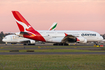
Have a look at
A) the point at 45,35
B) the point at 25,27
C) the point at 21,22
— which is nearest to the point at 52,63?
the point at 45,35

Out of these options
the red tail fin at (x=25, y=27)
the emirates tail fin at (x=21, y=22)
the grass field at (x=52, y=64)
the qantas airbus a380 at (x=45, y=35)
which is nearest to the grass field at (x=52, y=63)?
the grass field at (x=52, y=64)

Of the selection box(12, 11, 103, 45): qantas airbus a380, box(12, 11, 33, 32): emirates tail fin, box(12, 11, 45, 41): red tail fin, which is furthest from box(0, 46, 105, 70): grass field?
box(12, 11, 33, 32): emirates tail fin

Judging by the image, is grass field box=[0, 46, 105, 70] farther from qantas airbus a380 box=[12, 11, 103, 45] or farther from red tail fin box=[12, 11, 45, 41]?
red tail fin box=[12, 11, 45, 41]

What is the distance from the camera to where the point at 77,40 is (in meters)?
63.7

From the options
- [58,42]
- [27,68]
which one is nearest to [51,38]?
[58,42]

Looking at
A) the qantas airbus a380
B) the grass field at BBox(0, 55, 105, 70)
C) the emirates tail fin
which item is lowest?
the grass field at BBox(0, 55, 105, 70)

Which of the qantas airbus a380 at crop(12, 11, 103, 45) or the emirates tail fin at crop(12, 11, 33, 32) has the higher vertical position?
the emirates tail fin at crop(12, 11, 33, 32)

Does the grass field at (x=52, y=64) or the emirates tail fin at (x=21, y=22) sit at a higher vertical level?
the emirates tail fin at (x=21, y=22)

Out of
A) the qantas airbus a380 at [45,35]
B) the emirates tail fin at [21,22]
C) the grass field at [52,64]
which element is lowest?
the grass field at [52,64]

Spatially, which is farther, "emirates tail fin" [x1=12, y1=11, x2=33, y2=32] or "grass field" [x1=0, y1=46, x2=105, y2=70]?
"emirates tail fin" [x1=12, y1=11, x2=33, y2=32]

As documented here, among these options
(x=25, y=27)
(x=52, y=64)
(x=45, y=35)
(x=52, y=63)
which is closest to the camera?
(x=52, y=64)

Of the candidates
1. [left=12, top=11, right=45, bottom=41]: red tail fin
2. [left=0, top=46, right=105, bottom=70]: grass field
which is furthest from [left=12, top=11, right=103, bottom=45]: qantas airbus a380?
[left=0, top=46, right=105, bottom=70]: grass field

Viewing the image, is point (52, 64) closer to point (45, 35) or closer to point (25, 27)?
point (45, 35)

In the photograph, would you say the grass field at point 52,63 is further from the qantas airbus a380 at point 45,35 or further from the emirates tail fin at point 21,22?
the emirates tail fin at point 21,22
